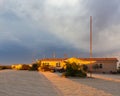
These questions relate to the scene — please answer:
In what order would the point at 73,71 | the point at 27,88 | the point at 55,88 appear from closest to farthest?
the point at 27,88 < the point at 55,88 < the point at 73,71

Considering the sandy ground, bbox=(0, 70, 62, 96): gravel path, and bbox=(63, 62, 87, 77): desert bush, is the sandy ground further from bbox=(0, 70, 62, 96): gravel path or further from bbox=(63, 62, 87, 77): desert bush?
bbox=(63, 62, 87, 77): desert bush

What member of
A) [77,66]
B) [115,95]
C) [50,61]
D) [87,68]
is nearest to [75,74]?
[77,66]

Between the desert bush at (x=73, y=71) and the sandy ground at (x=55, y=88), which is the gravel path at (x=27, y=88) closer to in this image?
the sandy ground at (x=55, y=88)

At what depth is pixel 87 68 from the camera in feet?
181

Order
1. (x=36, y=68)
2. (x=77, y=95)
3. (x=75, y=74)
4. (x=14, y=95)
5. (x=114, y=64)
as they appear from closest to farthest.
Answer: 1. (x=14, y=95)
2. (x=77, y=95)
3. (x=75, y=74)
4. (x=114, y=64)
5. (x=36, y=68)

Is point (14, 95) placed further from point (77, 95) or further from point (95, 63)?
point (95, 63)

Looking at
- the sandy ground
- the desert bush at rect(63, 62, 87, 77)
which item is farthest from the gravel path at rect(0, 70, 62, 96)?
the desert bush at rect(63, 62, 87, 77)

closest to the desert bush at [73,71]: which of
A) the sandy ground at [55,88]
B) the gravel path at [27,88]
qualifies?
the sandy ground at [55,88]

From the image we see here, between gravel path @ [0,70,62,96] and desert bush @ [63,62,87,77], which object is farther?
desert bush @ [63,62,87,77]

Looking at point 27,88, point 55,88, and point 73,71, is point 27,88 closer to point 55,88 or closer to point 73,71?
point 55,88

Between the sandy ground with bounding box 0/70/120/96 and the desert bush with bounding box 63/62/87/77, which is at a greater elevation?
the desert bush with bounding box 63/62/87/77

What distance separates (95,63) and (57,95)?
44.4 metres

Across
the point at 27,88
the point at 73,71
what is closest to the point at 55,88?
the point at 27,88

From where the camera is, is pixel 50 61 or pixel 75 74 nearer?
pixel 75 74
